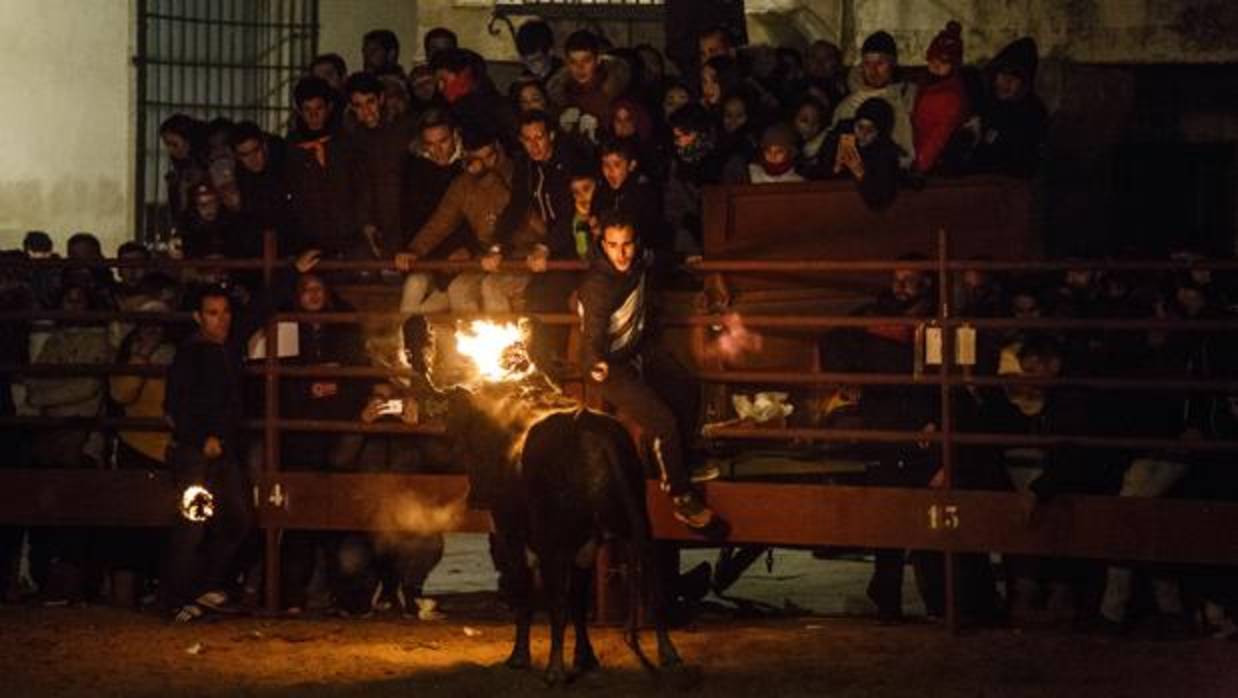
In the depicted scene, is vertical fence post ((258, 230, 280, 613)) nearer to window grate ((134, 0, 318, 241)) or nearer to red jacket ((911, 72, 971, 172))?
red jacket ((911, 72, 971, 172))

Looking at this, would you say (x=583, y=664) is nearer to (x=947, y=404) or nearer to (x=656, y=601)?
(x=656, y=601)

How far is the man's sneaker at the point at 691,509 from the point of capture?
13.2 meters

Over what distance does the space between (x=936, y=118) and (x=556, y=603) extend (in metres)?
4.40

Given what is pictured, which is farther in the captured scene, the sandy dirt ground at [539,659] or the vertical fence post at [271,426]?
the vertical fence post at [271,426]

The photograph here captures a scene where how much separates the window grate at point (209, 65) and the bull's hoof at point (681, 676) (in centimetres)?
1050

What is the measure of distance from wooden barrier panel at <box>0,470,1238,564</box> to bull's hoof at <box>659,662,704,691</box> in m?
1.43

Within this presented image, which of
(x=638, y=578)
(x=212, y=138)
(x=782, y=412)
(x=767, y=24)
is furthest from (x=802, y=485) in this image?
(x=767, y=24)

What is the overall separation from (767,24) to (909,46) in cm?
118

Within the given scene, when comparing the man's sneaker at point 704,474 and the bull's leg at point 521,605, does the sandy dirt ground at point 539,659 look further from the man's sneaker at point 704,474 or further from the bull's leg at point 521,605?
the man's sneaker at point 704,474

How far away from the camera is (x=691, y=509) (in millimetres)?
13180

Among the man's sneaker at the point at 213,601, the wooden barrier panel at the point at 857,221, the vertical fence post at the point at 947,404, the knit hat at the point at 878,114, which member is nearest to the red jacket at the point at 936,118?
the knit hat at the point at 878,114

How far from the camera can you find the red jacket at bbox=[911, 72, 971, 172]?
14766 millimetres

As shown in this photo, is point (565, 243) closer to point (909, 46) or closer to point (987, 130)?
point (987, 130)

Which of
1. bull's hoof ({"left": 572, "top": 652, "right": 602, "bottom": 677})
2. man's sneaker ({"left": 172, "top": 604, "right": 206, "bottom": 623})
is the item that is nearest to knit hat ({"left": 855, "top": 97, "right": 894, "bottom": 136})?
bull's hoof ({"left": 572, "top": 652, "right": 602, "bottom": 677})
